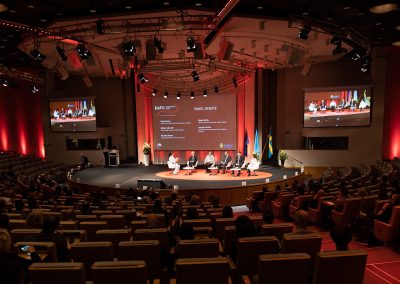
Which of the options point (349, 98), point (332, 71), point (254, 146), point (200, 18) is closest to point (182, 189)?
point (200, 18)

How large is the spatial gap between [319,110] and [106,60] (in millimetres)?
10507

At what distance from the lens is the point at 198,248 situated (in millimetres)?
3203

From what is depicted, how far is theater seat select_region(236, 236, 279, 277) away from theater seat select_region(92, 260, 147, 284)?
1100 millimetres

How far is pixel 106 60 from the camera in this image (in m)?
14.9

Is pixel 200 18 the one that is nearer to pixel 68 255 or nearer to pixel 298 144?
pixel 68 255

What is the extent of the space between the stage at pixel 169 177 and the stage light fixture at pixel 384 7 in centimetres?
662

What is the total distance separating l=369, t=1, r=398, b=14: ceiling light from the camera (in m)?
8.41

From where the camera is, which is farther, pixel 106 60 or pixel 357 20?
pixel 106 60

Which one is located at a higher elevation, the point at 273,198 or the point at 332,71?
the point at 332,71

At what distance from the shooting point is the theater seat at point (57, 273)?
7.75 ft

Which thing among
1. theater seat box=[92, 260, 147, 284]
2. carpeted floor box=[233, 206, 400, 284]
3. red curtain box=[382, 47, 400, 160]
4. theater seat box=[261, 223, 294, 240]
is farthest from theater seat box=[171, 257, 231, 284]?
red curtain box=[382, 47, 400, 160]

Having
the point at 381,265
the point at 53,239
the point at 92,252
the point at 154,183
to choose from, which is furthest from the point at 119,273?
the point at 154,183

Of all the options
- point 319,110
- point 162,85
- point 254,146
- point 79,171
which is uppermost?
point 162,85

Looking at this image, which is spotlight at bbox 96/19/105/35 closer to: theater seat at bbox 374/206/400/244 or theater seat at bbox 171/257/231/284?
theater seat at bbox 171/257/231/284
